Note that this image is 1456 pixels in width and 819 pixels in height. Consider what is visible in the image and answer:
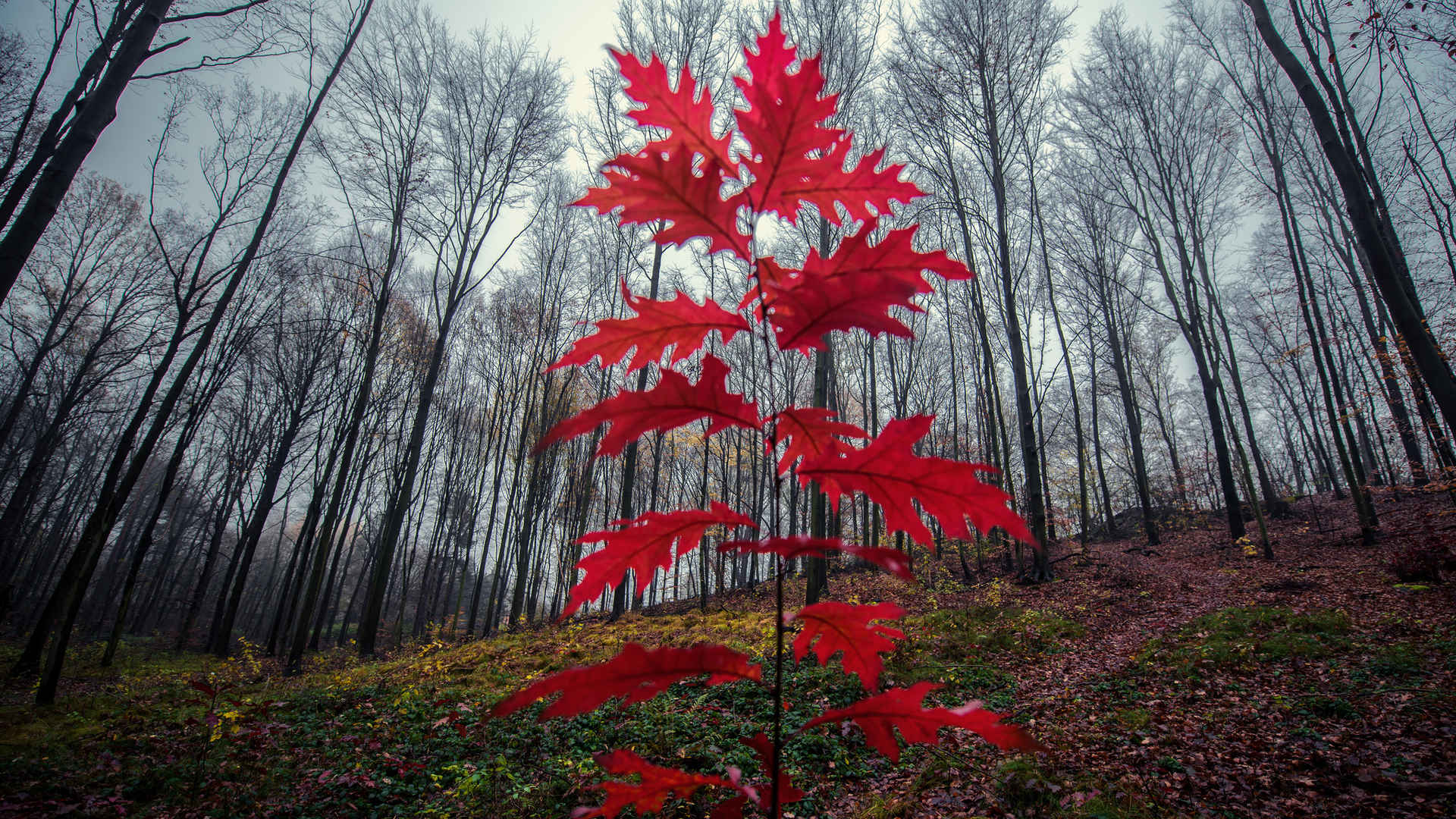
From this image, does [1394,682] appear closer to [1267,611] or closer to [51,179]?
[1267,611]

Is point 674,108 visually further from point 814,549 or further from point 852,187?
point 814,549

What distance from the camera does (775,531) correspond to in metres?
1.04

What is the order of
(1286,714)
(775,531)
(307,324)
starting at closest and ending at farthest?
(775,531)
(1286,714)
(307,324)

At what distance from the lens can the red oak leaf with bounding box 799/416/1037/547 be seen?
88 centimetres

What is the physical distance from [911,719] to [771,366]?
631 millimetres

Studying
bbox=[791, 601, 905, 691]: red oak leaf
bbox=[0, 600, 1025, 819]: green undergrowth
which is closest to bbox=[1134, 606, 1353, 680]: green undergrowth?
bbox=[0, 600, 1025, 819]: green undergrowth

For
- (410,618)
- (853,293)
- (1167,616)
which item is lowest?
(410,618)

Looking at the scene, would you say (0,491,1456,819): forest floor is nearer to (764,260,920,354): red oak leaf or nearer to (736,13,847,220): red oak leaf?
(764,260,920,354): red oak leaf

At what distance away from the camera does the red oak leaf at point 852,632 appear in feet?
3.17

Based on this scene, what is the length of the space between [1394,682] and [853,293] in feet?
22.5

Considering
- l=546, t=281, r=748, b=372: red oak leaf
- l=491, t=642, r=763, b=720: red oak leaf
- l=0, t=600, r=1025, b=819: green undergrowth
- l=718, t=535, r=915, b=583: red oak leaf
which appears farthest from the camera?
l=0, t=600, r=1025, b=819: green undergrowth

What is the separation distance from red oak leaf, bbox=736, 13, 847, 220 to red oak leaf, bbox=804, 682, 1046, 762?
899 millimetres

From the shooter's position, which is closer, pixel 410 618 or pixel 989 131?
pixel 989 131

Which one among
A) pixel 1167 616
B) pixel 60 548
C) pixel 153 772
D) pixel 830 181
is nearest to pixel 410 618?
pixel 60 548
